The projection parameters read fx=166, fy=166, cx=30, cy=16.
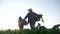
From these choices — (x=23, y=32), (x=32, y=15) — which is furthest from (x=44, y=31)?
(x=32, y=15)

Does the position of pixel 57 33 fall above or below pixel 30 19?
below

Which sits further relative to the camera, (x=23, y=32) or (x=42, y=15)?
(x=42, y=15)

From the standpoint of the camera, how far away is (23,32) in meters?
5.41

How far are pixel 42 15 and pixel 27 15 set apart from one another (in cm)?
170

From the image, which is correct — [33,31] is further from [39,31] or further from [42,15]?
[42,15]

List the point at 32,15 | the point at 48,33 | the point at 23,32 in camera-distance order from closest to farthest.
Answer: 1. the point at 48,33
2. the point at 23,32
3. the point at 32,15

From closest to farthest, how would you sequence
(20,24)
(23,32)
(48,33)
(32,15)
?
(48,33) → (23,32) → (20,24) → (32,15)

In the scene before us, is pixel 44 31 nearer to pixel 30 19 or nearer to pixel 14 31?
pixel 14 31

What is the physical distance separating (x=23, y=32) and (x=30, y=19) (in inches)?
135

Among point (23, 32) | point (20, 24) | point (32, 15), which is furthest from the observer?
point (32, 15)

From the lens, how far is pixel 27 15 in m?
9.01

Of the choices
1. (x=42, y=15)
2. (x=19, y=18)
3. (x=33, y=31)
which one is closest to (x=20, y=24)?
(x=19, y=18)

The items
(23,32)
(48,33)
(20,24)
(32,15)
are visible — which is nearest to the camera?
(48,33)

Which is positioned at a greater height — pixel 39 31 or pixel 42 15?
pixel 42 15
